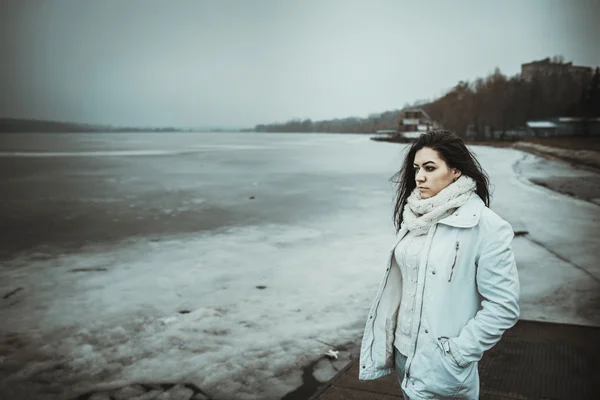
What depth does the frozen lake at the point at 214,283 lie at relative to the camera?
3.69 m

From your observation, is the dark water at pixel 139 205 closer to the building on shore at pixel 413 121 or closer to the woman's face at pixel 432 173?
the woman's face at pixel 432 173

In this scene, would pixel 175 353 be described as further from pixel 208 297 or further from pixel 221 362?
pixel 208 297

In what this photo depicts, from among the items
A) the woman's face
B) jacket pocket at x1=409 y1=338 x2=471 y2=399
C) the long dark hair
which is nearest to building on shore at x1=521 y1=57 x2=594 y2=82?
the long dark hair

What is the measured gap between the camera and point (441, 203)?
179cm

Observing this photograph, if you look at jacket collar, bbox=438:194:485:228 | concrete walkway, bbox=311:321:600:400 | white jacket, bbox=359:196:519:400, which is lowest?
concrete walkway, bbox=311:321:600:400

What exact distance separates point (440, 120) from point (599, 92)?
3564 cm

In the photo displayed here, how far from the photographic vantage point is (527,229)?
27.7ft

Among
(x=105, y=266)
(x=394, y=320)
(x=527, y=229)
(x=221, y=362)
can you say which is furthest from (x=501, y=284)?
(x=527, y=229)

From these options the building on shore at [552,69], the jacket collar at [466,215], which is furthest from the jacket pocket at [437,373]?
the building on shore at [552,69]

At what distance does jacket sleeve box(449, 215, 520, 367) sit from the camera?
5.41 ft

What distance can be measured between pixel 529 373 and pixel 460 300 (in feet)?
6.80

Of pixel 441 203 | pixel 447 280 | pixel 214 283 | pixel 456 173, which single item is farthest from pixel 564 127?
pixel 447 280

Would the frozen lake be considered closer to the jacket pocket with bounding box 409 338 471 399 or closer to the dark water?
the dark water

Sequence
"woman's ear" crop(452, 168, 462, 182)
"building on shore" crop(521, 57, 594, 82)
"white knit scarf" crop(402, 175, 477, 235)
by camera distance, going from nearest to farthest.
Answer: "white knit scarf" crop(402, 175, 477, 235) → "woman's ear" crop(452, 168, 462, 182) → "building on shore" crop(521, 57, 594, 82)
